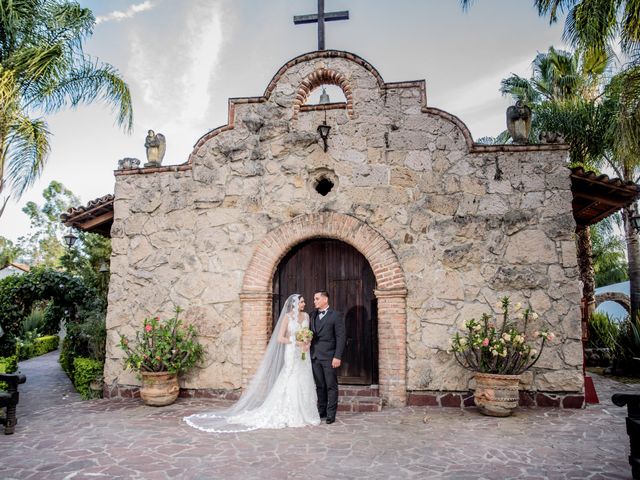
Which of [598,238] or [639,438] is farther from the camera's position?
[598,238]

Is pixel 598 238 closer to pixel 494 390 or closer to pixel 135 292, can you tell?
pixel 494 390

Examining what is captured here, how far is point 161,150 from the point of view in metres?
8.54

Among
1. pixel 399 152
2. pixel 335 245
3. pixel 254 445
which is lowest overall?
pixel 254 445

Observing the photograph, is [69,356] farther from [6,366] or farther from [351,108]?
[351,108]

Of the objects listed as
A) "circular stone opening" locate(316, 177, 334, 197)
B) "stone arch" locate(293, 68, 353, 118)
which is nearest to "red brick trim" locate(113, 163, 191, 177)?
"stone arch" locate(293, 68, 353, 118)

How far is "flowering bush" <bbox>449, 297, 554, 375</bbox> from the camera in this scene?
6434 mm

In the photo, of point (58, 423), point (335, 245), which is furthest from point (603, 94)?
point (58, 423)

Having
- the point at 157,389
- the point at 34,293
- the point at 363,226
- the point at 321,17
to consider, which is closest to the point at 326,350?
the point at 363,226

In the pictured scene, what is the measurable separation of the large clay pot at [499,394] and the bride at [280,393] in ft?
7.81

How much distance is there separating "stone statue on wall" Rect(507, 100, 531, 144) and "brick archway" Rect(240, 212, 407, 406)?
2877mm

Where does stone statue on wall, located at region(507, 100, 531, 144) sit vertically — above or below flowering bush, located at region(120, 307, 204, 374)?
above

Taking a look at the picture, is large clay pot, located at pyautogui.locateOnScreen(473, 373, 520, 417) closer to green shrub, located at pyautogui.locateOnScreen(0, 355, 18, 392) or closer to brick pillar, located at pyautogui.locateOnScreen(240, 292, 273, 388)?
brick pillar, located at pyautogui.locateOnScreen(240, 292, 273, 388)

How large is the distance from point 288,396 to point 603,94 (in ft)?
45.2

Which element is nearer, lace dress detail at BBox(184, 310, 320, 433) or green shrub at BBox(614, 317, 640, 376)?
lace dress detail at BBox(184, 310, 320, 433)
